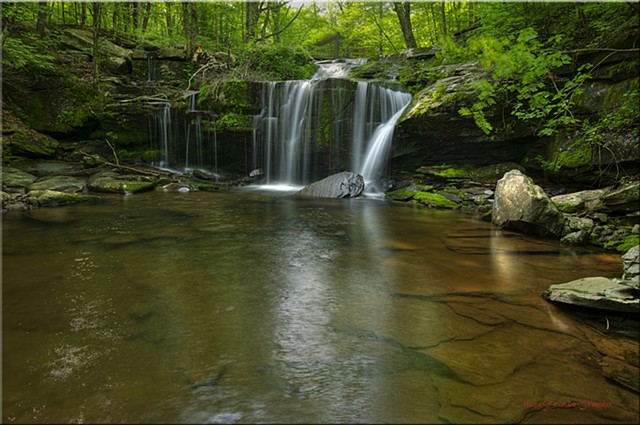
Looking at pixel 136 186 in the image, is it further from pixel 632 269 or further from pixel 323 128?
pixel 632 269

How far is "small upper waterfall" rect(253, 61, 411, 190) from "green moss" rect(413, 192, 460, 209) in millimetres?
2251

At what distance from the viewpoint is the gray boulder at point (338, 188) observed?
37.8 ft

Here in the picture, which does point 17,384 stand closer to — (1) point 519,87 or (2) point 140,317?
(2) point 140,317

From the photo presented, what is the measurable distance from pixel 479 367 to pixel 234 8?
2397 cm

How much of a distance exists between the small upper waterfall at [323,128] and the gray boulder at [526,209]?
572 cm

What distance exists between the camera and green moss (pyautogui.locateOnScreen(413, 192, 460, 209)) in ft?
32.0

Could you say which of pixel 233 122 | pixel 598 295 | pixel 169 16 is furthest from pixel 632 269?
pixel 169 16

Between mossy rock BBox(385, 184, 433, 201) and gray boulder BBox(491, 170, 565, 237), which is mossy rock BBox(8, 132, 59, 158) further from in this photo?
gray boulder BBox(491, 170, 565, 237)

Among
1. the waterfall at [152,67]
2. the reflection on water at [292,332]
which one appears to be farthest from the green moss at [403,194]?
the waterfall at [152,67]

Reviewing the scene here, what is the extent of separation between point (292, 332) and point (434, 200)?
8.14 m

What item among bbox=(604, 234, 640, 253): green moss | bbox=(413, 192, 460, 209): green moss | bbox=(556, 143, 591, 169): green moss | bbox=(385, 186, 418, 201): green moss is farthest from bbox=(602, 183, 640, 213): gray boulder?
bbox=(385, 186, 418, 201): green moss

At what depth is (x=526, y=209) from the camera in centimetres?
629

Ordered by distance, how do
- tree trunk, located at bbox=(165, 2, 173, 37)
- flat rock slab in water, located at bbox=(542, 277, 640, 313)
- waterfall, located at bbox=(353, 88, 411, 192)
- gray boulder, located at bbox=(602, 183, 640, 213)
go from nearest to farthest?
flat rock slab in water, located at bbox=(542, 277, 640, 313)
gray boulder, located at bbox=(602, 183, 640, 213)
waterfall, located at bbox=(353, 88, 411, 192)
tree trunk, located at bbox=(165, 2, 173, 37)

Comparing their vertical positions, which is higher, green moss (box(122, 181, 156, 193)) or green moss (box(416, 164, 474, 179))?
green moss (box(416, 164, 474, 179))
